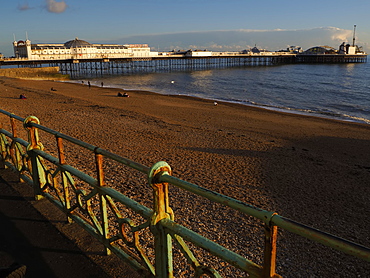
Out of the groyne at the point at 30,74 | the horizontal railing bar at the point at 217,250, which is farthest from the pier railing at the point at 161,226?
the groyne at the point at 30,74

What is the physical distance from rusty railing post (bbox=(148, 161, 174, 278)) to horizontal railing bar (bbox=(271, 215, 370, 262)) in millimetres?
900

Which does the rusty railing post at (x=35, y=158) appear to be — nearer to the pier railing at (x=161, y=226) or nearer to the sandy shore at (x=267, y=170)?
the pier railing at (x=161, y=226)

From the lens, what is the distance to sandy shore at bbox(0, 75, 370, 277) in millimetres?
4898

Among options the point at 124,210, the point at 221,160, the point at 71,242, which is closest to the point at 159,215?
the point at 71,242

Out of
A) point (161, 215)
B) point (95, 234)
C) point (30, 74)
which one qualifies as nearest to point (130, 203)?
point (161, 215)

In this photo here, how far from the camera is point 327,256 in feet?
15.7

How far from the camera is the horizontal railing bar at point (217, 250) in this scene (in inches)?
69.2

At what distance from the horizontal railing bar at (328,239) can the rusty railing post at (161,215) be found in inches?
35.4

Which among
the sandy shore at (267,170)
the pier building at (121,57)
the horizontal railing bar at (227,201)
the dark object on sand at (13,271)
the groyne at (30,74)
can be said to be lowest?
the sandy shore at (267,170)

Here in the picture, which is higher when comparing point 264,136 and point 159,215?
point 159,215

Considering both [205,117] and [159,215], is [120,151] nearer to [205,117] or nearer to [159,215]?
[159,215]

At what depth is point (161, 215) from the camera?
7.55 ft

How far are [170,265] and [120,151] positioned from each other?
7764 mm

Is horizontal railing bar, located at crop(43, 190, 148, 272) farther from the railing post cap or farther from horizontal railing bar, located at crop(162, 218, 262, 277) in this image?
the railing post cap
